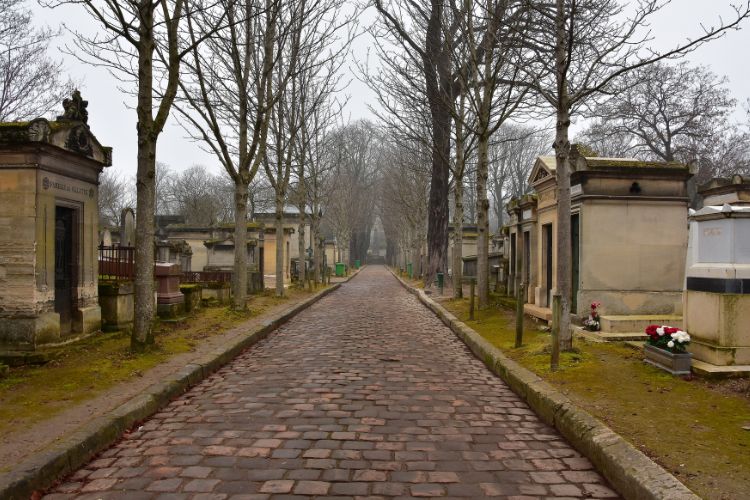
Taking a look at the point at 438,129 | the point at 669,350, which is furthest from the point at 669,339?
the point at 438,129

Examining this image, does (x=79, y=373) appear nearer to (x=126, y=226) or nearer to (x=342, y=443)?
(x=342, y=443)

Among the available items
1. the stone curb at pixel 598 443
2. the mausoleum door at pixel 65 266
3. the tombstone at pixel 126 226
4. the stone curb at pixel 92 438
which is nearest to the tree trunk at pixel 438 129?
the mausoleum door at pixel 65 266

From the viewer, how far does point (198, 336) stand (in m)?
9.66

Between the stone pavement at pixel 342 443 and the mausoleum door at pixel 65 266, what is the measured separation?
271 centimetres

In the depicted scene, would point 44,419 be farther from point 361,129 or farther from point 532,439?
point 361,129

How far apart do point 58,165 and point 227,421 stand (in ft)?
16.8

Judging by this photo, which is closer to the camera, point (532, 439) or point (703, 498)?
point (703, 498)

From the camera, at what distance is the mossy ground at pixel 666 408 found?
354 cm

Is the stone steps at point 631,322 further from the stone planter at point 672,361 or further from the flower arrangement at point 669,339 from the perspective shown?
the stone planter at point 672,361

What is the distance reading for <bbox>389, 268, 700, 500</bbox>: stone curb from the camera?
10.8ft

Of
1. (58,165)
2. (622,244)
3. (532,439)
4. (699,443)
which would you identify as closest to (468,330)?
(622,244)

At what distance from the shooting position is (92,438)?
4.26 m

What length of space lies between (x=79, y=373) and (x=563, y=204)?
6.48m

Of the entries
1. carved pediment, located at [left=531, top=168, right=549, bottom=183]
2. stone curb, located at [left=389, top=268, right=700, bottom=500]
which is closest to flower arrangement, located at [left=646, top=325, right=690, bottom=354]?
stone curb, located at [left=389, top=268, right=700, bottom=500]
